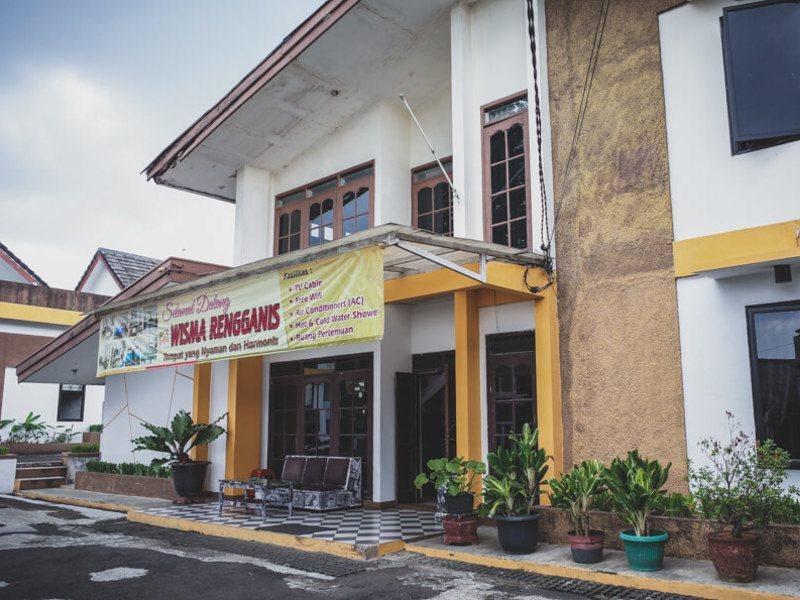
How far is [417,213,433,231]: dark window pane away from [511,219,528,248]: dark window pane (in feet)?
7.50

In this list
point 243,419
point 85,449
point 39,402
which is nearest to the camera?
point 243,419

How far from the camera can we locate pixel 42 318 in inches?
910

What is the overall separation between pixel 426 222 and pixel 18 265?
74.7 ft

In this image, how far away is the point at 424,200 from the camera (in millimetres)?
12000

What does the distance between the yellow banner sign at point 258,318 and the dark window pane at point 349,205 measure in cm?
280

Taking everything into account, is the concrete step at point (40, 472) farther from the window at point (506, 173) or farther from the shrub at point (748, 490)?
the shrub at point (748, 490)

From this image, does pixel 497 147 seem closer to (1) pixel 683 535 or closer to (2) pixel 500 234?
(2) pixel 500 234

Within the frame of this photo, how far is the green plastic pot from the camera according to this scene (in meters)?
6.58

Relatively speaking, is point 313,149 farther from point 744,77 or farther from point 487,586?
point 487,586

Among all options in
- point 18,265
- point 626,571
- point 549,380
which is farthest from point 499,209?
point 18,265

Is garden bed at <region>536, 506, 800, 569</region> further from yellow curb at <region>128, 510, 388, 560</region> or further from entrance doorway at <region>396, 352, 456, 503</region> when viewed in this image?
entrance doorway at <region>396, 352, 456, 503</region>

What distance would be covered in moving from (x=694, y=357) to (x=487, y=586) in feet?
11.2

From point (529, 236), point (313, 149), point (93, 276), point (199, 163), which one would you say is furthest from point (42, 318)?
point (529, 236)

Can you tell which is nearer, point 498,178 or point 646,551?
point 646,551
